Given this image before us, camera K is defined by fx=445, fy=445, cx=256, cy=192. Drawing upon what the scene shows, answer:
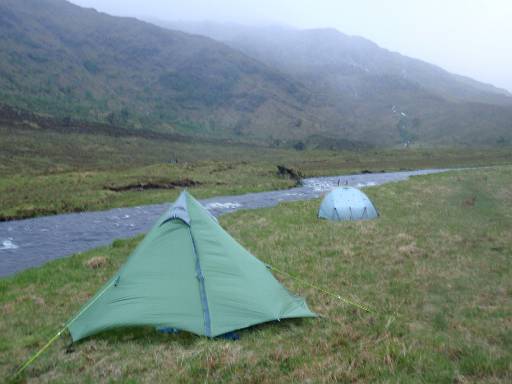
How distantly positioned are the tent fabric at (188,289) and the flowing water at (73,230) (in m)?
12.3

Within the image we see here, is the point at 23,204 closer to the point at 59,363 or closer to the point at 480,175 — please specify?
the point at 59,363

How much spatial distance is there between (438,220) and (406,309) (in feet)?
43.0

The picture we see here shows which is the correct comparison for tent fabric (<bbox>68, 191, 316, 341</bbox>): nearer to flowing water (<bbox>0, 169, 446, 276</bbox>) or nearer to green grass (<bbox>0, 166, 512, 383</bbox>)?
green grass (<bbox>0, 166, 512, 383</bbox>)

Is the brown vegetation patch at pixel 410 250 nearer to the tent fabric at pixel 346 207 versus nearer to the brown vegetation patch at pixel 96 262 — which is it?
the tent fabric at pixel 346 207

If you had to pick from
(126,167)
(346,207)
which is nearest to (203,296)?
(346,207)

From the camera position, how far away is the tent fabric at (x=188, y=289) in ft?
29.0

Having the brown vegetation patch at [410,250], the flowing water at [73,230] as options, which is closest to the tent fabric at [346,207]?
the brown vegetation patch at [410,250]

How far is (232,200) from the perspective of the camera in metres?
40.9

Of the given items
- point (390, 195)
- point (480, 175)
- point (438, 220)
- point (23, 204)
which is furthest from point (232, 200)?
point (480, 175)

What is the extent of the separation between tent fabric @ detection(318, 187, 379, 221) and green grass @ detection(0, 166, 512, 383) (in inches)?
89.1

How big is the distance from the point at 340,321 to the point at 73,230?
77.3ft

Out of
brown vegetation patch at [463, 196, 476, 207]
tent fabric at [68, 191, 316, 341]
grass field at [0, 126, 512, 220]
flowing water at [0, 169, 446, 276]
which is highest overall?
tent fabric at [68, 191, 316, 341]

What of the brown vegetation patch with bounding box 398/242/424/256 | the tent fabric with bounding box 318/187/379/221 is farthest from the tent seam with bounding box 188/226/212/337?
the tent fabric with bounding box 318/187/379/221

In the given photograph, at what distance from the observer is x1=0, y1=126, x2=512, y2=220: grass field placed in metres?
39.9
